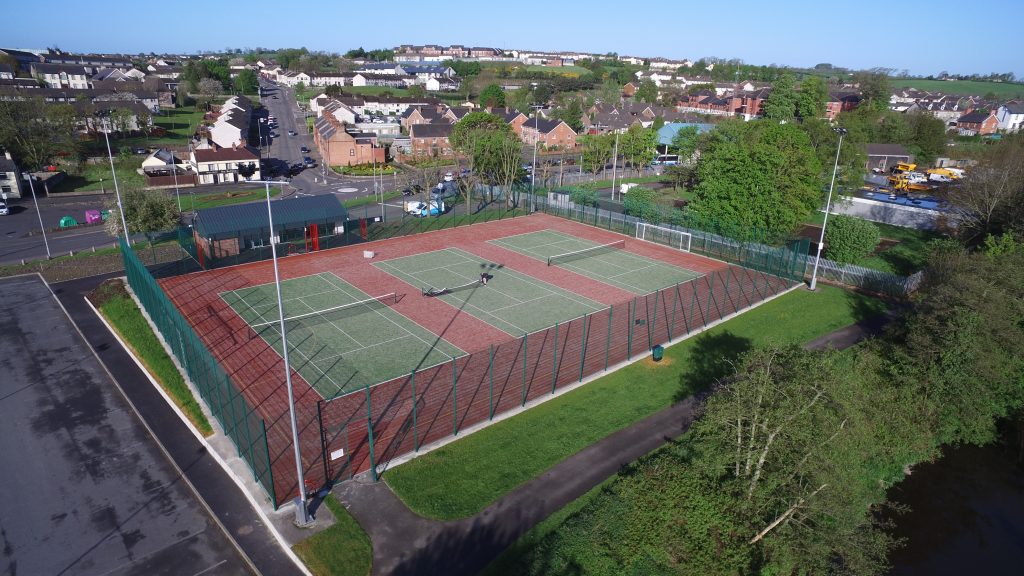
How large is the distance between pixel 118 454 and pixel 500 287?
798 inches

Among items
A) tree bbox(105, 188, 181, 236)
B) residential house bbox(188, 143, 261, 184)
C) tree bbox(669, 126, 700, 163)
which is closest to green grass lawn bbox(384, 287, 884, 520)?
tree bbox(105, 188, 181, 236)

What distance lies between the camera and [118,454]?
19375 millimetres

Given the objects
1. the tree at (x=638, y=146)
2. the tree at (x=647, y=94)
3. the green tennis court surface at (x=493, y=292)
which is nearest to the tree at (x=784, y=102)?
the tree at (x=638, y=146)

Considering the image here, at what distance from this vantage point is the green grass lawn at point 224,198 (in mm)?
52531

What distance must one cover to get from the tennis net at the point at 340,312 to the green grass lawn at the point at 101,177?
3705cm

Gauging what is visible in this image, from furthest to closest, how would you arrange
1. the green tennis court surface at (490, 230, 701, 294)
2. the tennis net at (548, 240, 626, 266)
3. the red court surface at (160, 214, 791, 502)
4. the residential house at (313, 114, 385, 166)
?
the residential house at (313, 114, 385, 166)
the tennis net at (548, 240, 626, 266)
the green tennis court surface at (490, 230, 701, 294)
the red court surface at (160, 214, 791, 502)

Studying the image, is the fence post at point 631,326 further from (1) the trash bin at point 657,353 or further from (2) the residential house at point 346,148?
(2) the residential house at point 346,148

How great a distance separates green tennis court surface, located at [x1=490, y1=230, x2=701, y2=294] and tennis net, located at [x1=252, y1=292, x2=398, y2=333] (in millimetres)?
12604

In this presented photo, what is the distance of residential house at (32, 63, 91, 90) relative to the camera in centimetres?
13238

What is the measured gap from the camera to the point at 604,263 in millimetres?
39781

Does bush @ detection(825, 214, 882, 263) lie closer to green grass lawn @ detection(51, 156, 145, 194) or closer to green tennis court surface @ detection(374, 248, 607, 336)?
green tennis court surface @ detection(374, 248, 607, 336)

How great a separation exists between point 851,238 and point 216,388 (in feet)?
117

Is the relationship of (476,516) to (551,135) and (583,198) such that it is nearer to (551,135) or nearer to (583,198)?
(583,198)

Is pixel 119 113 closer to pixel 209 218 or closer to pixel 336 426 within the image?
pixel 209 218
